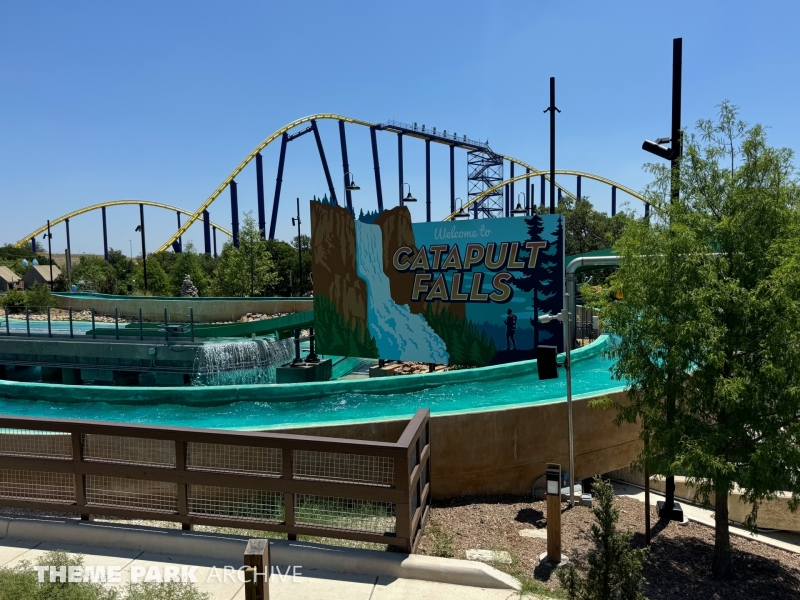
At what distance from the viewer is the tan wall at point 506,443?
8156mm

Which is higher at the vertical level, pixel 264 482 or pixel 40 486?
pixel 264 482

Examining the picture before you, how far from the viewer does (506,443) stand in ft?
28.4

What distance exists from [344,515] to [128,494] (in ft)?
8.21

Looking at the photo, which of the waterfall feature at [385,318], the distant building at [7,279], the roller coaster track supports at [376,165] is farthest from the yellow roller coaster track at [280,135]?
the waterfall feature at [385,318]

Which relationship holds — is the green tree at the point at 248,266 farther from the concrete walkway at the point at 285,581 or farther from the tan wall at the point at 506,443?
the concrete walkway at the point at 285,581

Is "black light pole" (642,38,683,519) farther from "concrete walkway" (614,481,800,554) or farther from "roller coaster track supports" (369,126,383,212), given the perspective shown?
"roller coaster track supports" (369,126,383,212)

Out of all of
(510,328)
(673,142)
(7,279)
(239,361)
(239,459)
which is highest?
(673,142)

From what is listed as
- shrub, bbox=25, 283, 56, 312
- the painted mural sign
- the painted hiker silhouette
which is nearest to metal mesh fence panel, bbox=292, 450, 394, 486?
the painted mural sign

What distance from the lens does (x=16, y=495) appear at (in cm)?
627

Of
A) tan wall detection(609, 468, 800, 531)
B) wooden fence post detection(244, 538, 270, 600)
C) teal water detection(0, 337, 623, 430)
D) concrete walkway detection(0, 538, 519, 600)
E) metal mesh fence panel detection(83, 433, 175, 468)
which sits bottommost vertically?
tan wall detection(609, 468, 800, 531)

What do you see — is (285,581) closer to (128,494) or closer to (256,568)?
(256,568)

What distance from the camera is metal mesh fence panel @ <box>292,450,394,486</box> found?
560cm

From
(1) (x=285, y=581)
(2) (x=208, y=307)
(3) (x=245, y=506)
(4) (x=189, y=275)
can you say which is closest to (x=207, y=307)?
(2) (x=208, y=307)

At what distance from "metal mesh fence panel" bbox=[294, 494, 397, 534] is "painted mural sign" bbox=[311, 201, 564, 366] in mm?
11136
